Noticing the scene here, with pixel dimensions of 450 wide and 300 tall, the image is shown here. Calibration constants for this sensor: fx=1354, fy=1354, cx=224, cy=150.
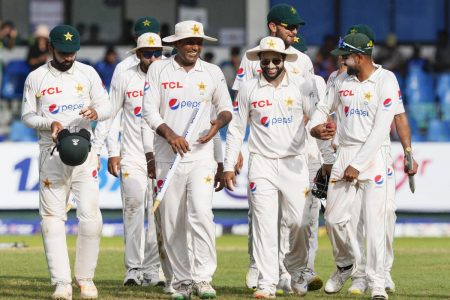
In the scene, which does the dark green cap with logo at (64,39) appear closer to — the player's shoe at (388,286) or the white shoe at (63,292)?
the white shoe at (63,292)

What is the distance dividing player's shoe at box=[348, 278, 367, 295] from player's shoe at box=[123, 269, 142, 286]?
7.73 feet

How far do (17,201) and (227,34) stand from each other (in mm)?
8136

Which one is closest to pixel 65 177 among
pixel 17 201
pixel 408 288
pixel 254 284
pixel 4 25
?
pixel 254 284

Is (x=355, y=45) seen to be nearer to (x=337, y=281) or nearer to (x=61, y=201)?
(x=337, y=281)

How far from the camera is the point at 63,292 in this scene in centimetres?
1174

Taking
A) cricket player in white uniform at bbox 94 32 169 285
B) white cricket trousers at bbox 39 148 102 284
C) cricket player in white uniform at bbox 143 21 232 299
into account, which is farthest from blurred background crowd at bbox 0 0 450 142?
cricket player in white uniform at bbox 143 21 232 299

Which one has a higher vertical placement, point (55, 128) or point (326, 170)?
point (55, 128)

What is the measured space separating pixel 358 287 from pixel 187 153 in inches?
83.8

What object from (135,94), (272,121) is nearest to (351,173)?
(272,121)

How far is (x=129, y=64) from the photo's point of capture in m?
14.3

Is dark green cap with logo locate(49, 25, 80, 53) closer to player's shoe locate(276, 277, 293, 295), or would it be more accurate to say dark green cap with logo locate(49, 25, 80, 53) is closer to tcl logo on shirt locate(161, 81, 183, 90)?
tcl logo on shirt locate(161, 81, 183, 90)

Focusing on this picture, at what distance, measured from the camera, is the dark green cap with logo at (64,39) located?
11820mm

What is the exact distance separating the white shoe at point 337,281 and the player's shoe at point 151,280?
192 cm

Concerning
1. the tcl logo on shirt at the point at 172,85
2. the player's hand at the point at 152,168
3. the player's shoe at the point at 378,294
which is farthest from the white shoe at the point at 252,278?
the tcl logo on shirt at the point at 172,85
